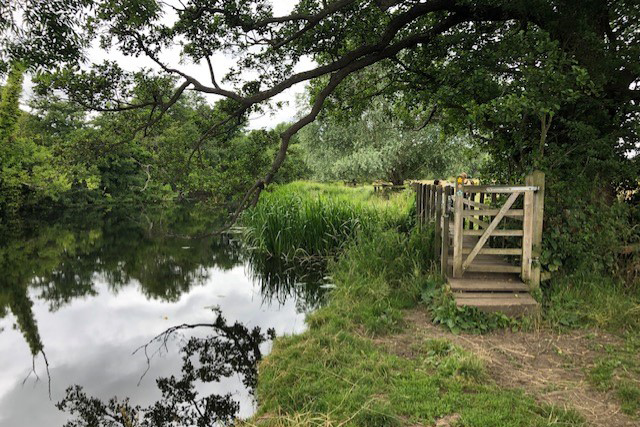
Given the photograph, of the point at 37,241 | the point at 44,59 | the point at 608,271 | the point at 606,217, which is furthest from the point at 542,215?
the point at 37,241

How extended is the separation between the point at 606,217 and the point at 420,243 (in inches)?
112

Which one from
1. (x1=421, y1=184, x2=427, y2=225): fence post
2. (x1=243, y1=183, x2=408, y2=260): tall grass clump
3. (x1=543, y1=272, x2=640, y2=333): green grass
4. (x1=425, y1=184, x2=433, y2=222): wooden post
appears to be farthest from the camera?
(x1=243, y1=183, x2=408, y2=260): tall grass clump

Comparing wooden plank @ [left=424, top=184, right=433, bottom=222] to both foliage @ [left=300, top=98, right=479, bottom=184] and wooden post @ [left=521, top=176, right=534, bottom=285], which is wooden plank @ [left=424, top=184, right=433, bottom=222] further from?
foliage @ [left=300, top=98, right=479, bottom=184]

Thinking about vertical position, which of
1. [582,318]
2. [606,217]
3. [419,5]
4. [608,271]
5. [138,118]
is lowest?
[582,318]

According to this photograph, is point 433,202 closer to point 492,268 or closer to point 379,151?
point 492,268

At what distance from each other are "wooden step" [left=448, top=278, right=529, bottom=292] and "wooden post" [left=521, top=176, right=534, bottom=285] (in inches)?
6.3

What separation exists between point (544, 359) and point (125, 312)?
7.65m

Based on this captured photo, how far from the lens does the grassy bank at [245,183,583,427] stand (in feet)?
11.0

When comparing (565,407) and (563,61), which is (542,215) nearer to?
(563,61)

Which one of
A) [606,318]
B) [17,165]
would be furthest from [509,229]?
[17,165]

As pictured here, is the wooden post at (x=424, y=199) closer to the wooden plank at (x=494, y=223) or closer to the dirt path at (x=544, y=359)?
the wooden plank at (x=494, y=223)

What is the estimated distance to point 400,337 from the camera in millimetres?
5055

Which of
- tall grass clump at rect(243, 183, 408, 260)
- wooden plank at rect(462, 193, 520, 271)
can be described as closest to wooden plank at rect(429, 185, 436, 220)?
tall grass clump at rect(243, 183, 408, 260)

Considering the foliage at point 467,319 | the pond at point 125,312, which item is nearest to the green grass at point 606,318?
the foliage at point 467,319
